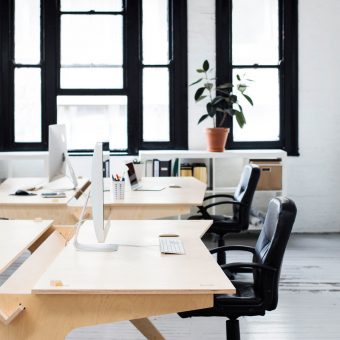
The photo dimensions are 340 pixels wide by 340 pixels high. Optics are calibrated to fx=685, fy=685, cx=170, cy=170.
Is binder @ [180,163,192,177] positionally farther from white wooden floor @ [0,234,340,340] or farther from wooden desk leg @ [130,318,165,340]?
wooden desk leg @ [130,318,165,340]

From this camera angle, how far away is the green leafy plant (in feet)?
24.4

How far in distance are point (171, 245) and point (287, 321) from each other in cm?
156

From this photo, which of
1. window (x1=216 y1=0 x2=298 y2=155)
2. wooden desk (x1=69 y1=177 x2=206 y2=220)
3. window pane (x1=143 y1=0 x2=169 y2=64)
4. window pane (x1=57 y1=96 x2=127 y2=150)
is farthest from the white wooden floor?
window pane (x1=143 y1=0 x2=169 y2=64)

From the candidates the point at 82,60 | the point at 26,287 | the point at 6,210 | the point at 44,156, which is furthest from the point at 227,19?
the point at 26,287

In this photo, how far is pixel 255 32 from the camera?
791 centimetres

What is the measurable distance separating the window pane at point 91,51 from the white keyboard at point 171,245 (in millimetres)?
4535

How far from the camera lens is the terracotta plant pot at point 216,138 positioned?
745cm

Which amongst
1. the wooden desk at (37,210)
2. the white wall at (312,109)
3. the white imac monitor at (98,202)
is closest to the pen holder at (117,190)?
the wooden desk at (37,210)

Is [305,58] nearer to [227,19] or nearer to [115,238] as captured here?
[227,19]

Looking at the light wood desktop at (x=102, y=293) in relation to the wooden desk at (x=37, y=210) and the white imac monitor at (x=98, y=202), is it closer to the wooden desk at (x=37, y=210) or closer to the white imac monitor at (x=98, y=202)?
Answer: the white imac monitor at (x=98, y=202)

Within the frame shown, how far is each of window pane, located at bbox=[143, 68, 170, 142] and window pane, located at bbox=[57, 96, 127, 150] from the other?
10.0 inches

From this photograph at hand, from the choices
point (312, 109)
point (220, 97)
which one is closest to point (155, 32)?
point (220, 97)

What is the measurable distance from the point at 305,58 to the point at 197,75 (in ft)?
4.16

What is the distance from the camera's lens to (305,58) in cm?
792
